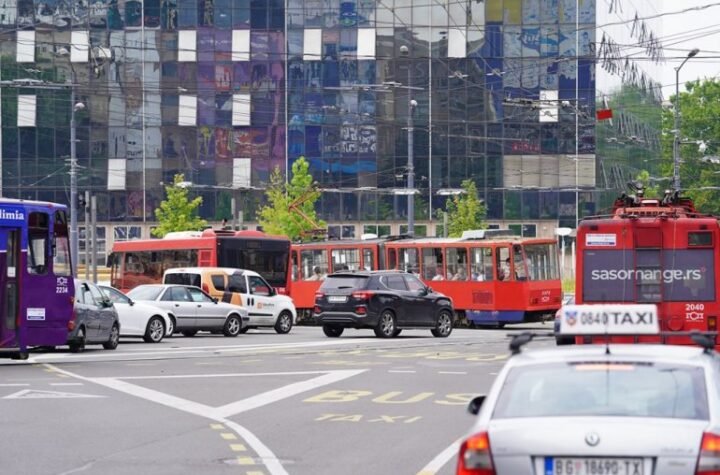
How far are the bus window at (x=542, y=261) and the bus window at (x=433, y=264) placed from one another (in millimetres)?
2913

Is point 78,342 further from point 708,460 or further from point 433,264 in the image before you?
point 708,460

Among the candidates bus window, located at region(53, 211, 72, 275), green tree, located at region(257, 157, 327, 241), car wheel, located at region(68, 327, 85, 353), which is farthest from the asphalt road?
green tree, located at region(257, 157, 327, 241)

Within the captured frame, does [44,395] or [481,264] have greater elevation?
[481,264]

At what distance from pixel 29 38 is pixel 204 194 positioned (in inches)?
491

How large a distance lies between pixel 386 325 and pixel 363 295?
1057 mm

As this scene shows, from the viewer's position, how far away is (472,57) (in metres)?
89.0

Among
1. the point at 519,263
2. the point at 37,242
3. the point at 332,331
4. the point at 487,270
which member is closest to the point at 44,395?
the point at 37,242

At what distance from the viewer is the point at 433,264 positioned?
176 ft

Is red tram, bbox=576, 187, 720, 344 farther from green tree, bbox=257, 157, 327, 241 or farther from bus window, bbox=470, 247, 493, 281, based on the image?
green tree, bbox=257, 157, 327, 241

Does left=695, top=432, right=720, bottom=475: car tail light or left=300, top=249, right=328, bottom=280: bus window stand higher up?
left=300, top=249, right=328, bottom=280: bus window

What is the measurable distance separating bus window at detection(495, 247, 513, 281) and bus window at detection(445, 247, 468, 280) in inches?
48.9

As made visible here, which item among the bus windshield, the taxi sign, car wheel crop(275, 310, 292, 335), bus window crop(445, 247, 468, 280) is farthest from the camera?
the bus windshield

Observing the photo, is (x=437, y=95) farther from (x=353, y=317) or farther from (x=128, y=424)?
(x=128, y=424)

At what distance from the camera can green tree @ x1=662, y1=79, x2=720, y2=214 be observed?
12456cm
